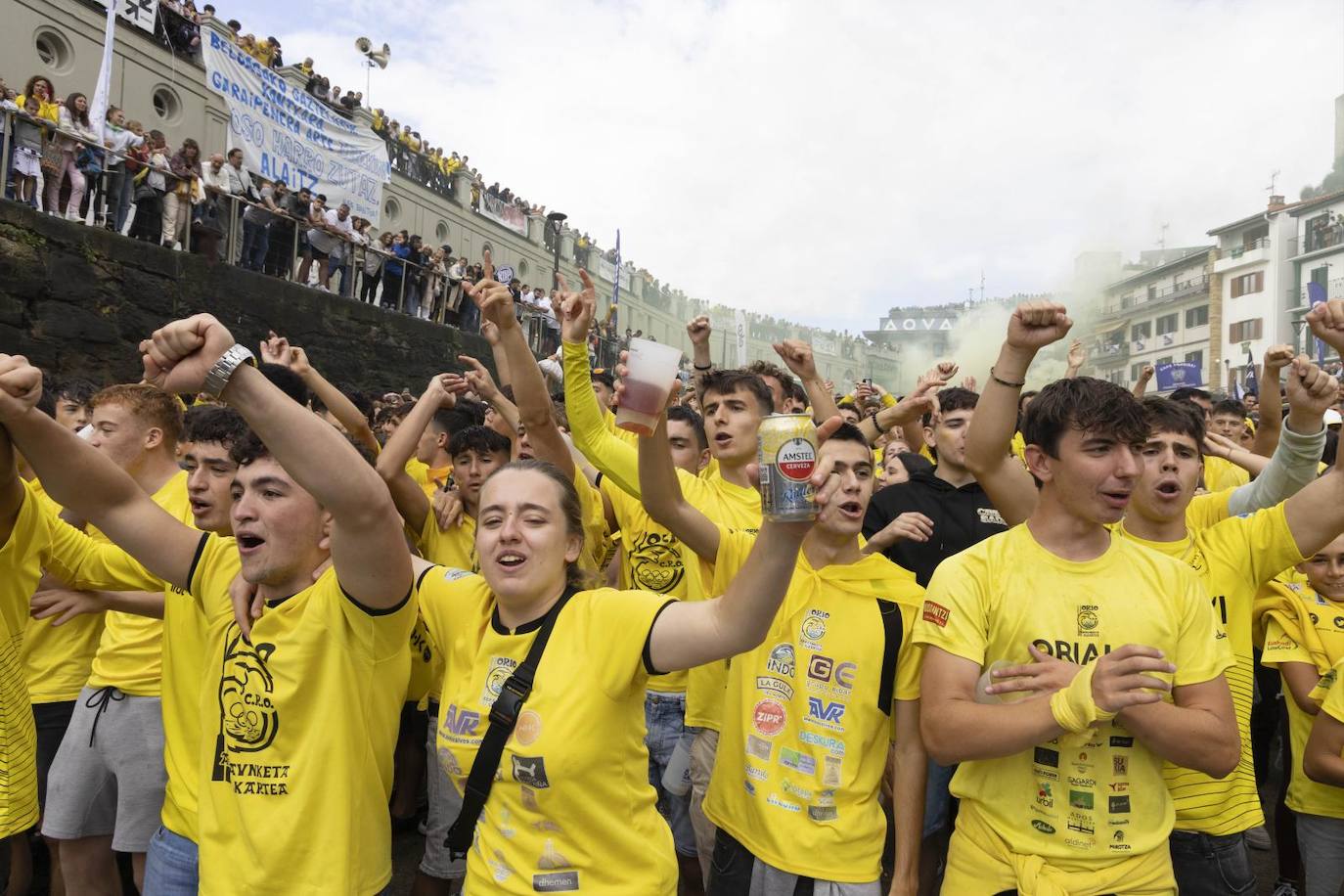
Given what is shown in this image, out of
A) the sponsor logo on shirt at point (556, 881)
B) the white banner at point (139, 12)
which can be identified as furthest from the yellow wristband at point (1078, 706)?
the white banner at point (139, 12)

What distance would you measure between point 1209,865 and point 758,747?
1390 millimetres

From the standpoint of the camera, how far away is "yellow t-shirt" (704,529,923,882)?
251cm

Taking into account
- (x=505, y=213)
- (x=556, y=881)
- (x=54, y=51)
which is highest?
(x=505, y=213)

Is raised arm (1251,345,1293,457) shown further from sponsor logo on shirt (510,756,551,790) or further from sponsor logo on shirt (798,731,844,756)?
sponsor logo on shirt (510,756,551,790)

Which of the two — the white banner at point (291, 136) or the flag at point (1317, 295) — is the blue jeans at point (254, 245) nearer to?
the white banner at point (291, 136)

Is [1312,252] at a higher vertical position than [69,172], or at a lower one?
higher

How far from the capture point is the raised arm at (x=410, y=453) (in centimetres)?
378

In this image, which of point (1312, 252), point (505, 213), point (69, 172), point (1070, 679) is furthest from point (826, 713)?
point (1312, 252)

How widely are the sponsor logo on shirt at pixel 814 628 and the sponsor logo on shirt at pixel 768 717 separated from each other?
222 mm

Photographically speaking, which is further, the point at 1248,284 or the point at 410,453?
the point at 1248,284

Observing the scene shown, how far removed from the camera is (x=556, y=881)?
81.9 inches

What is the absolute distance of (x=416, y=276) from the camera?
1642cm

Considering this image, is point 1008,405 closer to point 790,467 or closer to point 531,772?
point 790,467

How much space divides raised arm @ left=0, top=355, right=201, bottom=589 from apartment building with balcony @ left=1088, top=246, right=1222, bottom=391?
5494 centimetres
